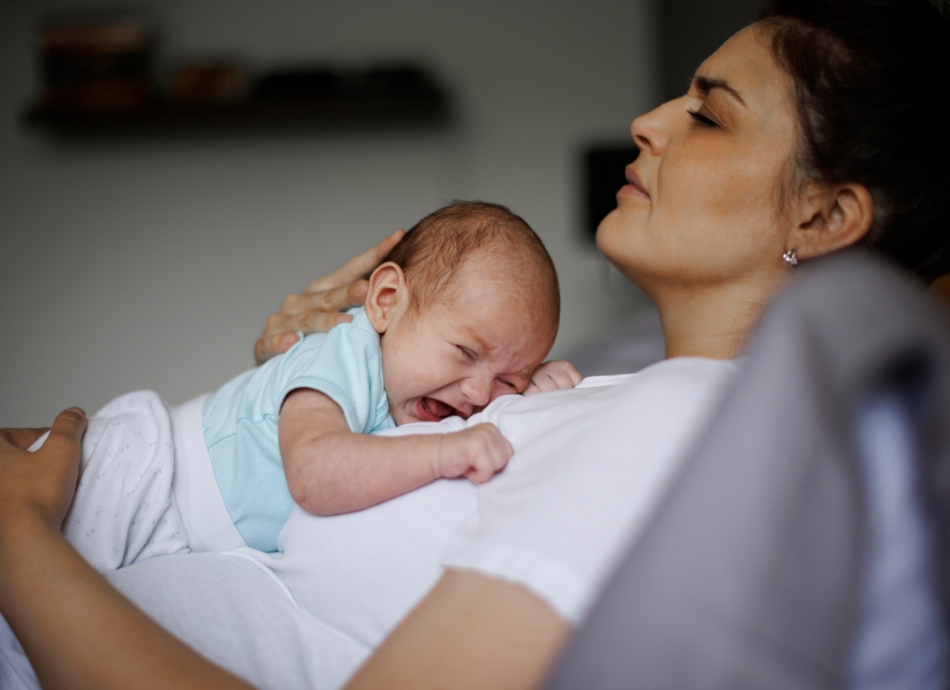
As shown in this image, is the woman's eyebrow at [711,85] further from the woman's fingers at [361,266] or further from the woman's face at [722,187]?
the woman's fingers at [361,266]

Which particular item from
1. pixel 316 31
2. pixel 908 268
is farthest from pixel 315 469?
pixel 316 31

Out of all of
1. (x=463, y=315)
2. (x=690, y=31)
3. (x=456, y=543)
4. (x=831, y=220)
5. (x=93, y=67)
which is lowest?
(x=456, y=543)

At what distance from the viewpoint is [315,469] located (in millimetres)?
912

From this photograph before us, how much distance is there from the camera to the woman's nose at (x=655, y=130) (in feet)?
4.11

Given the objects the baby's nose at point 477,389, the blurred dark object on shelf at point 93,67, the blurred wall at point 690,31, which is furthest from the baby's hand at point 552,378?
the blurred dark object on shelf at point 93,67

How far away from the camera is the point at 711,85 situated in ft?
3.88

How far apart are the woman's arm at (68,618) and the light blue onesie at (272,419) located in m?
0.25

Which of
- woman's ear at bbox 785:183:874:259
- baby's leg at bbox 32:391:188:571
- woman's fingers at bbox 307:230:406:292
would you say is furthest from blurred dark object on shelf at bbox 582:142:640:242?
baby's leg at bbox 32:391:188:571

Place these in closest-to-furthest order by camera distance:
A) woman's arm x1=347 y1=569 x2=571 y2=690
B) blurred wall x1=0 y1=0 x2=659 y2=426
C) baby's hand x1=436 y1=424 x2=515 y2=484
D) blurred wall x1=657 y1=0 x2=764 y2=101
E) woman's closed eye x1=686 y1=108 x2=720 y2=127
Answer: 1. woman's arm x1=347 y1=569 x2=571 y2=690
2. baby's hand x1=436 y1=424 x2=515 y2=484
3. woman's closed eye x1=686 y1=108 x2=720 y2=127
4. blurred wall x1=657 y1=0 x2=764 y2=101
5. blurred wall x1=0 y1=0 x2=659 y2=426

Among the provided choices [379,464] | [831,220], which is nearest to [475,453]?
[379,464]

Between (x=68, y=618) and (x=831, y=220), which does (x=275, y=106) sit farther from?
(x=68, y=618)

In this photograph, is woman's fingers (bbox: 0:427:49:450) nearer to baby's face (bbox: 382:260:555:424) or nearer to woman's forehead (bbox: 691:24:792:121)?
baby's face (bbox: 382:260:555:424)

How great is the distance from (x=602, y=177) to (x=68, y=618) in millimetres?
2722

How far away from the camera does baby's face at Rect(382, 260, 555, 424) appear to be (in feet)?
3.80
